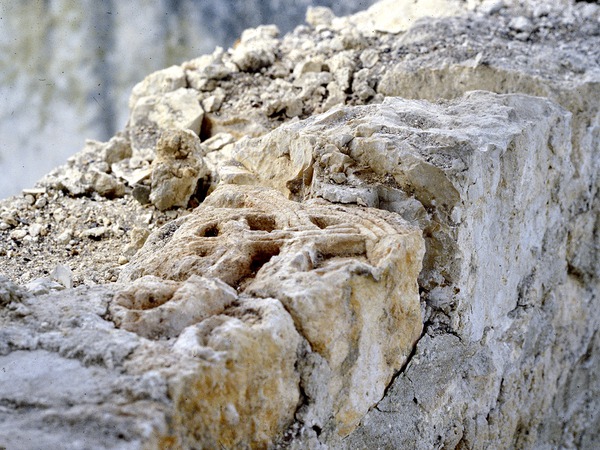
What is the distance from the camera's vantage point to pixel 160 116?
4090 mm

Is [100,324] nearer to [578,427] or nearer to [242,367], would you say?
[242,367]

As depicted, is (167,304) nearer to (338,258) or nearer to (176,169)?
(338,258)

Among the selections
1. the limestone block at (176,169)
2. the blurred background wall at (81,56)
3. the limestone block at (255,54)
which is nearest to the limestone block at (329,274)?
the limestone block at (176,169)

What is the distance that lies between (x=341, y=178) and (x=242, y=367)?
3.23ft

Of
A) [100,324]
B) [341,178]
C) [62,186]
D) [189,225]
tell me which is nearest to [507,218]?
[341,178]

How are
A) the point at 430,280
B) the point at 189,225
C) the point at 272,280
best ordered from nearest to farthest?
1. the point at 272,280
2. the point at 189,225
3. the point at 430,280

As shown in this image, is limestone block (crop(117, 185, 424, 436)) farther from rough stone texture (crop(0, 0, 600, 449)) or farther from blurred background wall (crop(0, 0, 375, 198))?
blurred background wall (crop(0, 0, 375, 198))

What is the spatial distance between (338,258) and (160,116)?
2.55m

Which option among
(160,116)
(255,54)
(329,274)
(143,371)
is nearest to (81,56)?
(160,116)

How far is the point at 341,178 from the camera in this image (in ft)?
7.54

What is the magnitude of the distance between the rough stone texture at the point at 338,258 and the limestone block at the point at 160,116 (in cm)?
2

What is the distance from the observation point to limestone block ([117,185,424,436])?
169 centimetres

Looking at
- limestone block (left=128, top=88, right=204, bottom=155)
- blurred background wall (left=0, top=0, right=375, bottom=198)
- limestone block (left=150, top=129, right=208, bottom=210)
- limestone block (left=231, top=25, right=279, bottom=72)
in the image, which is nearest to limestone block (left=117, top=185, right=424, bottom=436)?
limestone block (left=150, top=129, right=208, bottom=210)

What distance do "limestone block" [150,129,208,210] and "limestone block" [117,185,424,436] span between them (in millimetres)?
1059
